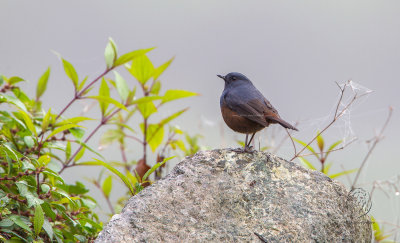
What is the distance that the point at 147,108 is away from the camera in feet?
15.8

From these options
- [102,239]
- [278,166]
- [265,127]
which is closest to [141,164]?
[265,127]

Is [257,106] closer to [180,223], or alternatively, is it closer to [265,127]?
A: [265,127]

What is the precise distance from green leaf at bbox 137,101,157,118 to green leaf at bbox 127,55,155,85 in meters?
0.26

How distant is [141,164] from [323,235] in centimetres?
201

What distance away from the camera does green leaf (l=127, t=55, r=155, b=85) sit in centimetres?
483

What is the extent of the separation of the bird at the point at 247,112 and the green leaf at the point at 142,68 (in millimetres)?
707

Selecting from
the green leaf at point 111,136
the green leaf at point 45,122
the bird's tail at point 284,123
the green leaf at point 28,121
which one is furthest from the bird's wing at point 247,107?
the green leaf at point 28,121

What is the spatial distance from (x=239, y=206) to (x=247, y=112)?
52.0 inches

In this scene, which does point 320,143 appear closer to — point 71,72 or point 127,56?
point 127,56

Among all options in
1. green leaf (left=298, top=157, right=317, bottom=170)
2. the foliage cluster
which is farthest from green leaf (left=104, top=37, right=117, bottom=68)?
green leaf (left=298, top=157, right=317, bottom=170)

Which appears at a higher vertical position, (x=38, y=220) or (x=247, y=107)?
(x=247, y=107)

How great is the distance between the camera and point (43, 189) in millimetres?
3609

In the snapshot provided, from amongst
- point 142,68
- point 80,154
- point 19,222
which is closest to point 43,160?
point 19,222

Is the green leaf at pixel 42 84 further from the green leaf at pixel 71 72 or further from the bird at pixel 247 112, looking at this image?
the bird at pixel 247 112
